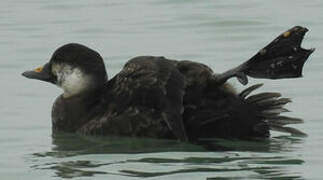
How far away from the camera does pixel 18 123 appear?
38.3ft

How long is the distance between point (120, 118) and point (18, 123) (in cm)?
125

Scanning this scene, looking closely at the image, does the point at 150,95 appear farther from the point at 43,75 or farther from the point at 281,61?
the point at 43,75

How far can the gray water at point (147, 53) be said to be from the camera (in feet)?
32.0

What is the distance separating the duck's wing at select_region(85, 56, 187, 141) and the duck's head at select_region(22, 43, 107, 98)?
496 mm

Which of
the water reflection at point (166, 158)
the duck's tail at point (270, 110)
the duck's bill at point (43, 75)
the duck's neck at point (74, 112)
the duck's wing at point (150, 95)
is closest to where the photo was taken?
the water reflection at point (166, 158)

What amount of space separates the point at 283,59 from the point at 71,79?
2.01m

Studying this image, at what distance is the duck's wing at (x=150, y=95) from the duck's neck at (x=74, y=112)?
16.3 inches

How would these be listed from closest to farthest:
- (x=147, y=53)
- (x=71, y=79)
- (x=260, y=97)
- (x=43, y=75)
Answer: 1. (x=260, y=97)
2. (x=71, y=79)
3. (x=43, y=75)
4. (x=147, y=53)

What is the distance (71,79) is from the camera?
457 inches

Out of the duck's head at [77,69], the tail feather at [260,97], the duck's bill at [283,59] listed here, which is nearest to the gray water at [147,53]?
the tail feather at [260,97]

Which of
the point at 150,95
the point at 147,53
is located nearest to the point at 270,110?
the point at 150,95

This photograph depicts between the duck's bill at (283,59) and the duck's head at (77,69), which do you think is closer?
the duck's bill at (283,59)

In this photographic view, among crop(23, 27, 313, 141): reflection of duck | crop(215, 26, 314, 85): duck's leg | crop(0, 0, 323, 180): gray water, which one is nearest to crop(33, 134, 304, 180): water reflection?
crop(0, 0, 323, 180): gray water

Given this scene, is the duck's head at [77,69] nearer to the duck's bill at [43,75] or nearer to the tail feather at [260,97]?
the duck's bill at [43,75]
